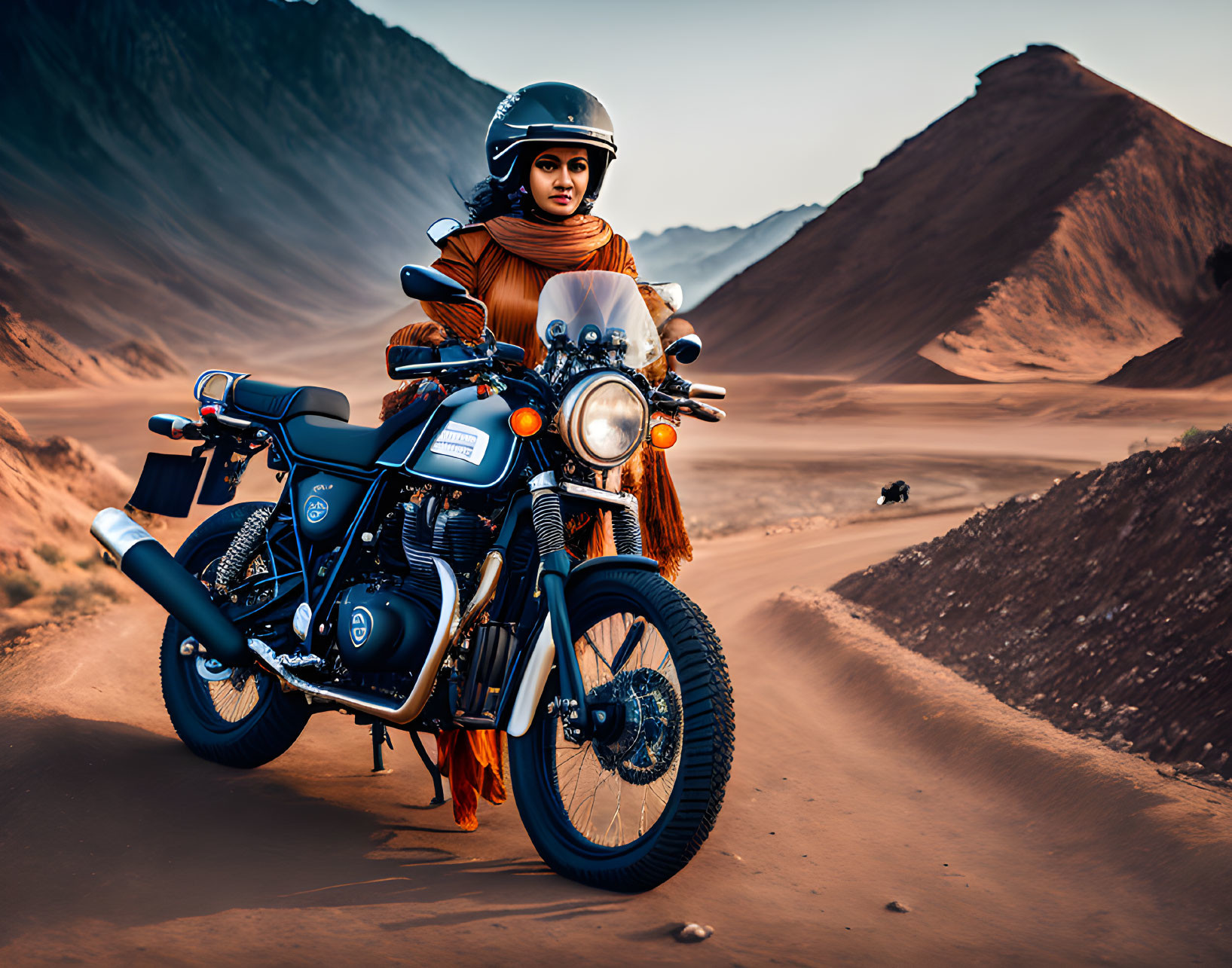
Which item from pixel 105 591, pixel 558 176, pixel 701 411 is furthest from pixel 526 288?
pixel 105 591

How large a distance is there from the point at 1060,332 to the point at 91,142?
72.8m

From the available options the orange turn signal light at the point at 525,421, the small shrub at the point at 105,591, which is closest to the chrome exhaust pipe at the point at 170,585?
the orange turn signal light at the point at 525,421

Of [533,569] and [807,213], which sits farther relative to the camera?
[807,213]

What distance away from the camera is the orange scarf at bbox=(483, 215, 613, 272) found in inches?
182

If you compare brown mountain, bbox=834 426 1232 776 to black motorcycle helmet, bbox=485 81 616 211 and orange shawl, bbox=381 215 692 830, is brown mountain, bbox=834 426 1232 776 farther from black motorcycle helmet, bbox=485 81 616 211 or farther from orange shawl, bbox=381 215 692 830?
black motorcycle helmet, bbox=485 81 616 211

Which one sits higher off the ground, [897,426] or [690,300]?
[690,300]

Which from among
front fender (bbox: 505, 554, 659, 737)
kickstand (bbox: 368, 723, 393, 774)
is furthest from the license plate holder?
front fender (bbox: 505, 554, 659, 737)

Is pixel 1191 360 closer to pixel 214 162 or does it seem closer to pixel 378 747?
pixel 378 747

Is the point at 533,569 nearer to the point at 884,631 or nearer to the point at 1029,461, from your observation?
the point at 884,631

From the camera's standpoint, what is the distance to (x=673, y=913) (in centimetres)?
327

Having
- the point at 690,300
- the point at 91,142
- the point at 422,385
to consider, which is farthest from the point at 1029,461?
the point at 91,142

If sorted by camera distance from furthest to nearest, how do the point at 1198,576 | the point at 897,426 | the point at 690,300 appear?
the point at 690,300 → the point at 897,426 → the point at 1198,576

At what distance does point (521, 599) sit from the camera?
146 inches

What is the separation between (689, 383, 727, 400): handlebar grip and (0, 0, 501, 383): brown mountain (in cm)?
4313
